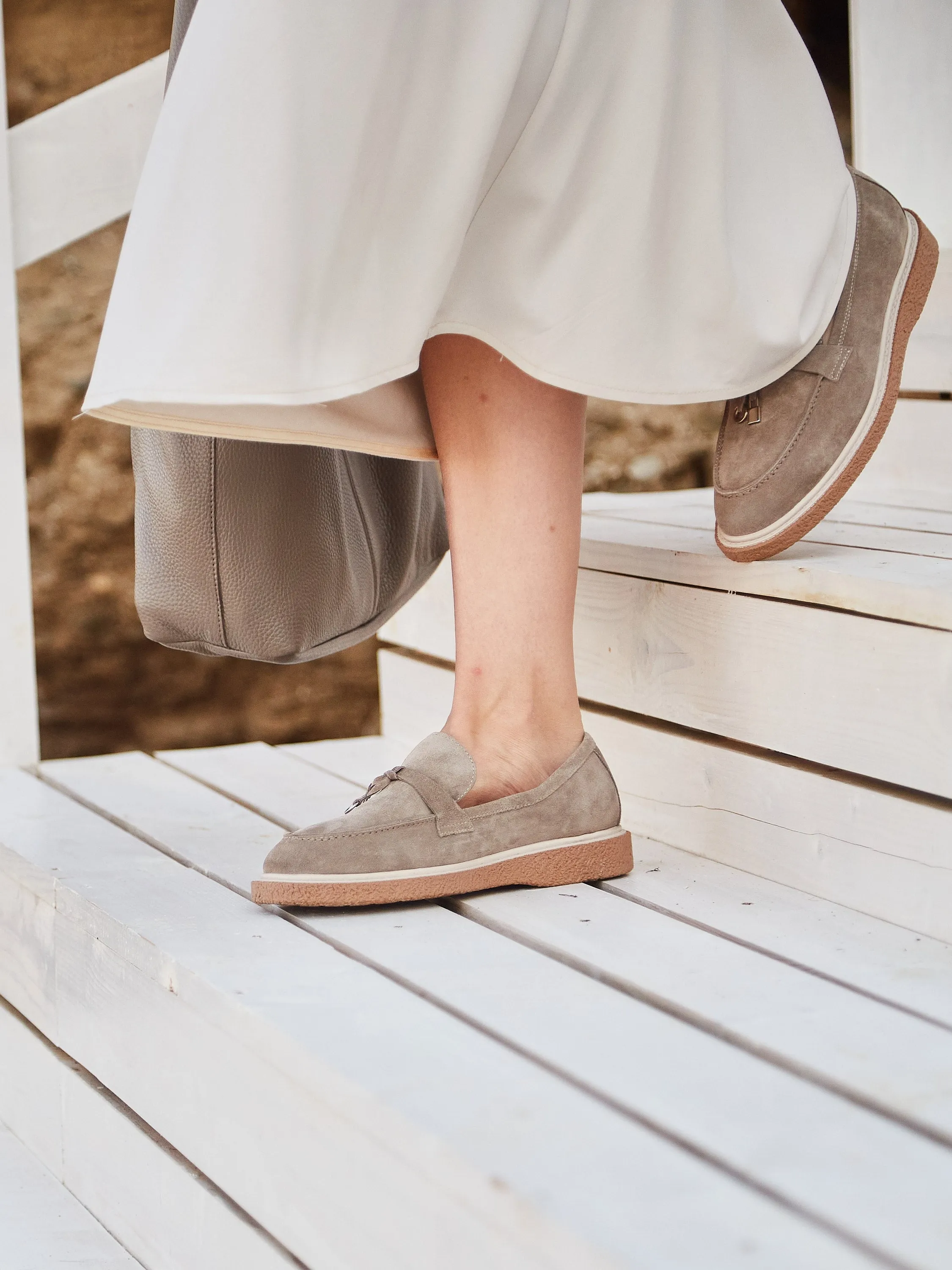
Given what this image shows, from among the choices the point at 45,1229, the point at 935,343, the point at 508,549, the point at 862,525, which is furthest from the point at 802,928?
the point at 935,343

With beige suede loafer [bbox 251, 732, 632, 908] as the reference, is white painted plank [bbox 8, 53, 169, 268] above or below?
above

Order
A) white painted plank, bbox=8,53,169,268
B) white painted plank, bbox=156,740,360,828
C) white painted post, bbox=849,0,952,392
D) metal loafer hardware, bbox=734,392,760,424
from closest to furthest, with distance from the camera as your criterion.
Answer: metal loafer hardware, bbox=734,392,760,424, white painted plank, bbox=156,740,360,828, white painted plank, bbox=8,53,169,268, white painted post, bbox=849,0,952,392

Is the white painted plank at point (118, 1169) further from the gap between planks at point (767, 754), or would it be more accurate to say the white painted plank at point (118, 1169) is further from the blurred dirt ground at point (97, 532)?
the blurred dirt ground at point (97, 532)

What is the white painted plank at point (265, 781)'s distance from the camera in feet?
4.34

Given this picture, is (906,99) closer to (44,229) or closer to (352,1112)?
(44,229)

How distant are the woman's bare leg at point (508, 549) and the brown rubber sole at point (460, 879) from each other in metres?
0.05

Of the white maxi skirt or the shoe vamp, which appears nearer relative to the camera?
Result: the white maxi skirt

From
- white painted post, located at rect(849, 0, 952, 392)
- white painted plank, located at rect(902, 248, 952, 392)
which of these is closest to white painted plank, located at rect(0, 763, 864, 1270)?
white painted plank, located at rect(902, 248, 952, 392)

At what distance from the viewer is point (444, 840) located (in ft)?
3.13

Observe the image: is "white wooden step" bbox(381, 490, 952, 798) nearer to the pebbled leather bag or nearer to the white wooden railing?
the pebbled leather bag

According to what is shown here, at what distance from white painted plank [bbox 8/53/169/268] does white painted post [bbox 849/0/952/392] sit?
88 cm

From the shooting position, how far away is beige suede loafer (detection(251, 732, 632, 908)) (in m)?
0.94

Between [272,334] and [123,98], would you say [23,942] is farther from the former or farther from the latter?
[123,98]

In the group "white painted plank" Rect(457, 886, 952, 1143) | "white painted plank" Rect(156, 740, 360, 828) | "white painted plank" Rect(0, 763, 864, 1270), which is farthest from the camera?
"white painted plank" Rect(156, 740, 360, 828)
